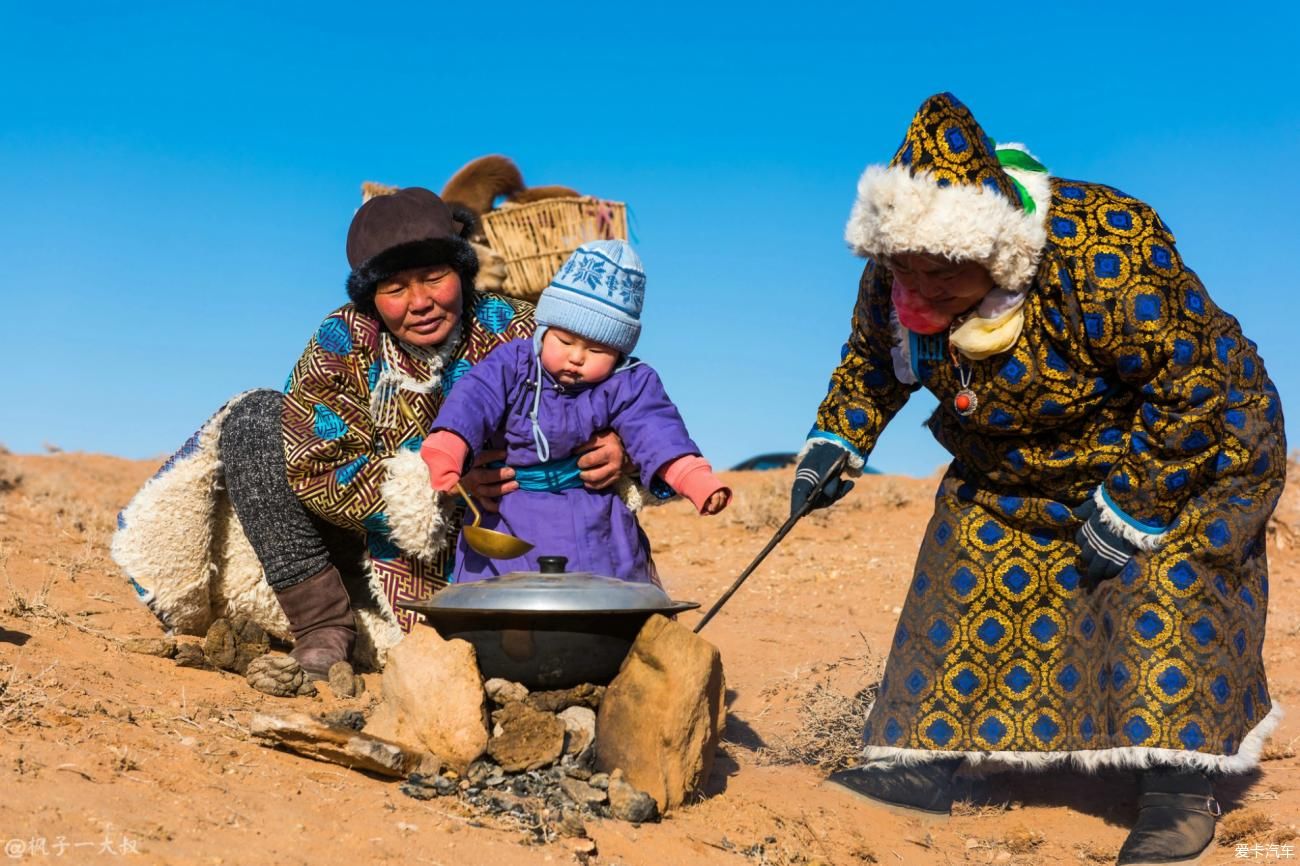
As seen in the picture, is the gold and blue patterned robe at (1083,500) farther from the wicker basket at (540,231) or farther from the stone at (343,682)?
the wicker basket at (540,231)

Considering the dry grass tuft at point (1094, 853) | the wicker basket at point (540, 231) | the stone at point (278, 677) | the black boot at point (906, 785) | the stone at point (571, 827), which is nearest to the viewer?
the stone at point (571, 827)

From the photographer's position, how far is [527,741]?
3.45 meters

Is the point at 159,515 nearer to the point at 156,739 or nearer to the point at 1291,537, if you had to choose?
the point at 156,739

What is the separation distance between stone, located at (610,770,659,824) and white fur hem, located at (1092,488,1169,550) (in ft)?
4.68

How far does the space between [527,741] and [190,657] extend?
1.46 metres

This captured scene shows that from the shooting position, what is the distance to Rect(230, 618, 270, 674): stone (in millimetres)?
4434

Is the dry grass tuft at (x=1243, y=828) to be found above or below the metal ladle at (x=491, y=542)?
below

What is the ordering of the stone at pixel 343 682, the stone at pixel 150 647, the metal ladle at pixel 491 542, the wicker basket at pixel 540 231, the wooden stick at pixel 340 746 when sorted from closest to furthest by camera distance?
1. the wooden stick at pixel 340 746
2. the metal ladle at pixel 491 542
3. the stone at pixel 343 682
4. the stone at pixel 150 647
5. the wicker basket at pixel 540 231

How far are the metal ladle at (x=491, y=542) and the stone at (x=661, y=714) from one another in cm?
50

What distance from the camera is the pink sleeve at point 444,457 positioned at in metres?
3.84

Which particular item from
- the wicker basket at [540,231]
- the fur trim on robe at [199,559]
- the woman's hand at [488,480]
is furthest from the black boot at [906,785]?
the wicker basket at [540,231]

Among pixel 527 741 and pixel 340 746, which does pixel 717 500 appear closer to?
pixel 527 741

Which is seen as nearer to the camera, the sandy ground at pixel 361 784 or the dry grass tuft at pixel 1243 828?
the sandy ground at pixel 361 784

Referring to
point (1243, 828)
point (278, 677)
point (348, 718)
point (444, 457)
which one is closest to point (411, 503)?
Result: point (444, 457)
